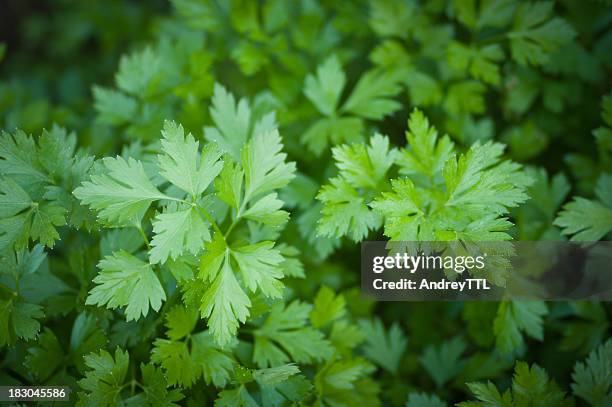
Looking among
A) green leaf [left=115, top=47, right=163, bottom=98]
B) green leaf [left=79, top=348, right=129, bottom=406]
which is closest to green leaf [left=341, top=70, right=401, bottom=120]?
green leaf [left=115, top=47, right=163, bottom=98]

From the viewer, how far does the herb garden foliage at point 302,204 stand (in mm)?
1303

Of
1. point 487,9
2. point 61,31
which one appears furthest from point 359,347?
point 61,31

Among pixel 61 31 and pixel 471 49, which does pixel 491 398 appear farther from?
pixel 61 31

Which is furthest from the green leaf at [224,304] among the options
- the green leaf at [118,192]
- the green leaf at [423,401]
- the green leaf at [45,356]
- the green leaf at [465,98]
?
the green leaf at [465,98]

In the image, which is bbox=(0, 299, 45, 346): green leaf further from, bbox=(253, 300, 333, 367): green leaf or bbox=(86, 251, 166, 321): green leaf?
bbox=(253, 300, 333, 367): green leaf

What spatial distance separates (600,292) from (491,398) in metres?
0.56

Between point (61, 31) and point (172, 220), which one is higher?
point (61, 31)

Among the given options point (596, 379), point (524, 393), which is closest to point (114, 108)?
point (524, 393)

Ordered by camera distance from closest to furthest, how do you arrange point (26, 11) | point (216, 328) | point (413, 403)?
point (216, 328) < point (413, 403) < point (26, 11)

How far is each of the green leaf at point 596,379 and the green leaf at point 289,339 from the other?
0.66m

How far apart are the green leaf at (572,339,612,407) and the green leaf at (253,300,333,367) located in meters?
0.66

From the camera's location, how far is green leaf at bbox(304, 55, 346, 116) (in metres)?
1.80

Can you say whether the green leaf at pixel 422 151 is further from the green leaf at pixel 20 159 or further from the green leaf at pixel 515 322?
the green leaf at pixel 20 159

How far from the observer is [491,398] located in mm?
1335
